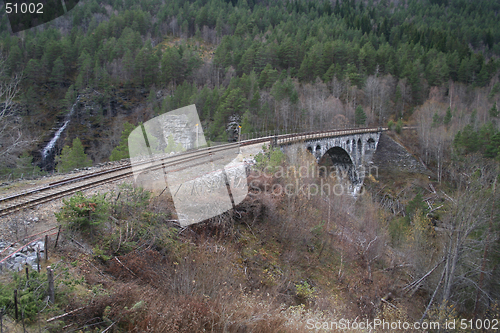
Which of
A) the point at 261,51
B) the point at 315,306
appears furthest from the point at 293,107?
the point at 315,306

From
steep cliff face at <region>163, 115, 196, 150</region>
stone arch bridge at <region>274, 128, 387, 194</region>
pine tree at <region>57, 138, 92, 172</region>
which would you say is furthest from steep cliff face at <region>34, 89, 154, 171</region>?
steep cliff face at <region>163, 115, 196, 150</region>

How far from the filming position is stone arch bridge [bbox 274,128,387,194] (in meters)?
32.8

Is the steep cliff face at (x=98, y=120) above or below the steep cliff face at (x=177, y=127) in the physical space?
below

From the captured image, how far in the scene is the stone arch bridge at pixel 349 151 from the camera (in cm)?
3281

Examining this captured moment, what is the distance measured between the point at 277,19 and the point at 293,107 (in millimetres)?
66876

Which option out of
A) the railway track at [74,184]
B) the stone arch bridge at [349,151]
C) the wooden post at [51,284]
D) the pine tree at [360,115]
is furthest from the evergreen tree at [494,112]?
the wooden post at [51,284]


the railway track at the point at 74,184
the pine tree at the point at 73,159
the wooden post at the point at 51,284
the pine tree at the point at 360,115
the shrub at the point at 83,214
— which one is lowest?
the pine tree at the point at 360,115

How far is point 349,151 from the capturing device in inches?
1563

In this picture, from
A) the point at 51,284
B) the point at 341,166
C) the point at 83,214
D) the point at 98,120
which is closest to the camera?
the point at 51,284

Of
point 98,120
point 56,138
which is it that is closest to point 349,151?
point 98,120

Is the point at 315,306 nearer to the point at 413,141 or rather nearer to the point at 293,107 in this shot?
the point at 293,107

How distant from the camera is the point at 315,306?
1094cm

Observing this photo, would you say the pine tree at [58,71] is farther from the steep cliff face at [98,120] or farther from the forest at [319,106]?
A: the steep cliff face at [98,120]

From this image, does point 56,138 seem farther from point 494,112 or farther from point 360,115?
point 494,112
